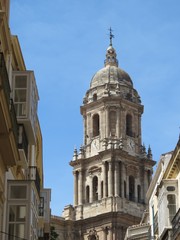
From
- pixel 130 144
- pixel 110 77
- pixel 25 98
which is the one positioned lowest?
pixel 25 98

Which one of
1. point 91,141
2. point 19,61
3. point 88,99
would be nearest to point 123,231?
point 91,141

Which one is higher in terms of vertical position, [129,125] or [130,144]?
[129,125]

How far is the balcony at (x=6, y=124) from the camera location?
43.8 ft

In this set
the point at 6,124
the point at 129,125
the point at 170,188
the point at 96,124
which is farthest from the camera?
the point at 96,124

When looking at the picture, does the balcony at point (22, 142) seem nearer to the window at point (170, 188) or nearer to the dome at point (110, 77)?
the window at point (170, 188)

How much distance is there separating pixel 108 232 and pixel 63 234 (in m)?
5.00

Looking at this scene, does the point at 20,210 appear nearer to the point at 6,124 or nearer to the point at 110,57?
the point at 6,124

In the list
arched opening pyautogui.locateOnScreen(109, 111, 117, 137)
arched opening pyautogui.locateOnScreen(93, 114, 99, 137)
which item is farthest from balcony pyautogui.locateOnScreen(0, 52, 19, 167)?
arched opening pyautogui.locateOnScreen(93, 114, 99, 137)

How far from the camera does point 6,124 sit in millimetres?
13773

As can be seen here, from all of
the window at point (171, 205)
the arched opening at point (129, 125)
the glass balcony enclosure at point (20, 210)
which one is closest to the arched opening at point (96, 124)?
the arched opening at point (129, 125)

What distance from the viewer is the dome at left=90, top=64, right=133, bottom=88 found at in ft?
207

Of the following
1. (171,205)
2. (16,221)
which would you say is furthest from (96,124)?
(16,221)

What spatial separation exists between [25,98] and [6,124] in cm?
335

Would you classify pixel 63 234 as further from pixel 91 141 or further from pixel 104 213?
pixel 91 141
